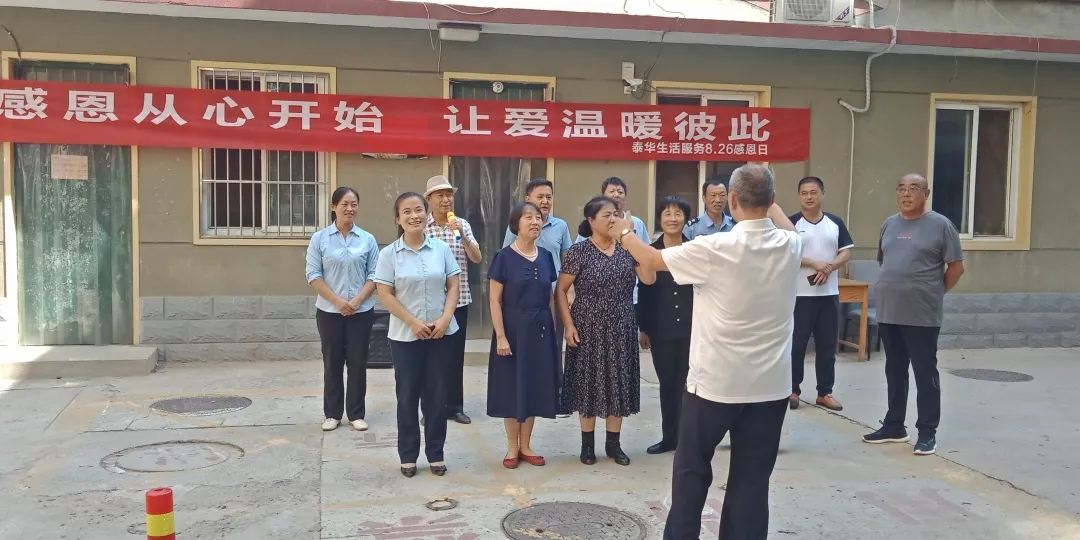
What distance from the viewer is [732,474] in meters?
3.60

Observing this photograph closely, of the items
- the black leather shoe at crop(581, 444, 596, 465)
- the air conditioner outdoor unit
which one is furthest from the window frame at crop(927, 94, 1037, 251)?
the black leather shoe at crop(581, 444, 596, 465)

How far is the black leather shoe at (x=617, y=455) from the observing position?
5246mm

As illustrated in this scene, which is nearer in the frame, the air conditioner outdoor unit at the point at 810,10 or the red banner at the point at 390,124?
the red banner at the point at 390,124

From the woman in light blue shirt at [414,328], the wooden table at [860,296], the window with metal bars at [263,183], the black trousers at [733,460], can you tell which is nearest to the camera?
Answer: the black trousers at [733,460]

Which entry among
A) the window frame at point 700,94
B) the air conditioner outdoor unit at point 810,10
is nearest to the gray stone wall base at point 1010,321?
the window frame at point 700,94

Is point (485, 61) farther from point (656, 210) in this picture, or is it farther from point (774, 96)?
point (774, 96)

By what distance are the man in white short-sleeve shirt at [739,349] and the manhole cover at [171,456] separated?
308 cm

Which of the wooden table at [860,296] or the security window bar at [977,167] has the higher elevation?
Answer: the security window bar at [977,167]

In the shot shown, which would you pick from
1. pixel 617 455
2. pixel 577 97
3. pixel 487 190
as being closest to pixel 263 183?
pixel 487 190

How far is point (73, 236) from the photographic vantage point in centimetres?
807

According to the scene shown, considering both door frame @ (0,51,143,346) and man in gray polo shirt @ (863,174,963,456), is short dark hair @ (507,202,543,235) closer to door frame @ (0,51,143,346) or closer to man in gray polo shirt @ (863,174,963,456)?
man in gray polo shirt @ (863,174,963,456)

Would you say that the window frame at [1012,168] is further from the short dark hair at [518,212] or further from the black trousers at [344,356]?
the black trousers at [344,356]

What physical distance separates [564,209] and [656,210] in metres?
0.97

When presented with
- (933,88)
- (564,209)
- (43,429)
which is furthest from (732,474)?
(933,88)
